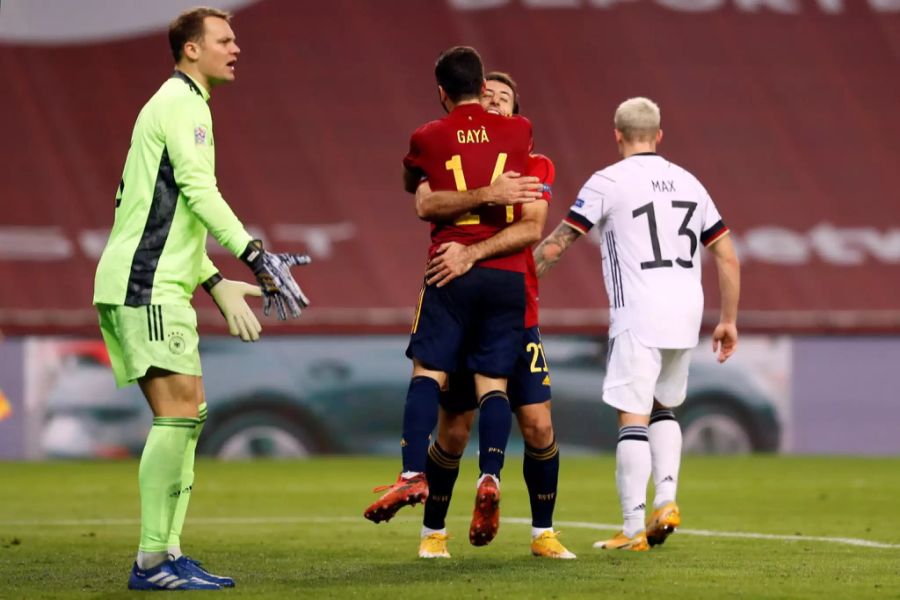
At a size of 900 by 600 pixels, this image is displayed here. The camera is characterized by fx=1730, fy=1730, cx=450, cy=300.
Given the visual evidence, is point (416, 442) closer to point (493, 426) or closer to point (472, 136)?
point (493, 426)

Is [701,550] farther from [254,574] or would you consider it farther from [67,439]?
[67,439]

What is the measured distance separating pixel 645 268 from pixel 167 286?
2.72m

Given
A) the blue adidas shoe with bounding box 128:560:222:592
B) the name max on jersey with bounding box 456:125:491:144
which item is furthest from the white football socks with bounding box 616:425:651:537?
the blue adidas shoe with bounding box 128:560:222:592

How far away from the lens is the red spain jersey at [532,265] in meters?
7.34

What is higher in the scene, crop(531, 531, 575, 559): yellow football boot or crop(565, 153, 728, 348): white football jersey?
crop(565, 153, 728, 348): white football jersey

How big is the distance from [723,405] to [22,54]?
868cm

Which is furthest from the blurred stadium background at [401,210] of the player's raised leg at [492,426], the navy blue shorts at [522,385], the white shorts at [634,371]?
the player's raised leg at [492,426]

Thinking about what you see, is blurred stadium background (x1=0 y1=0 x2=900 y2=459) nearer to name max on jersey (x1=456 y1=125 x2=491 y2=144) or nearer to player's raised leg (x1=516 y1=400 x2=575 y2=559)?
player's raised leg (x1=516 y1=400 x2=575 y2=559)

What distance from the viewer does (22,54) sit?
19.4 metres

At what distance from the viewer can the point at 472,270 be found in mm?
6855

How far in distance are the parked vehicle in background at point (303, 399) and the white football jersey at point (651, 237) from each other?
909 cm

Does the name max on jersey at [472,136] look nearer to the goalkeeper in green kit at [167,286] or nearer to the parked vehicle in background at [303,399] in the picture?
the goalkeeper in green kit at [167,286]

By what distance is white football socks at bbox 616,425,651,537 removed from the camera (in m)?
7.88

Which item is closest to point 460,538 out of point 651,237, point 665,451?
point 665,451
